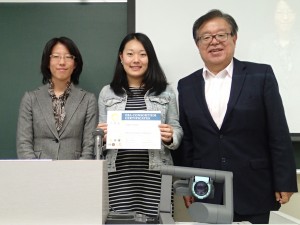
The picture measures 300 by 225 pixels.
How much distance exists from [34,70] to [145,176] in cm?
109

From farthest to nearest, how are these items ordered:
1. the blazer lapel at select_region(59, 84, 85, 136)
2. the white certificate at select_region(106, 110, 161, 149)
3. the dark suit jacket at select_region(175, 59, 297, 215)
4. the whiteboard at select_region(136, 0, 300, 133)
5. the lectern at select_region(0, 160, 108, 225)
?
the whiteboard at select_region(136, 0, 300, 133) < the blazer lapel at select_region(59, 84, 85, 136) < the dark suit jacket at select_region(175, 59, 297, 215) < the white certificate at select_region(106, 110, 161, 149) < the lectern at select_region(0, 160, 108, 225)

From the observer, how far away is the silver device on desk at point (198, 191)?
3.67 ft

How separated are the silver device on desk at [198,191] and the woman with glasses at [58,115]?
908 mm

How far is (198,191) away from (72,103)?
3.70 feet

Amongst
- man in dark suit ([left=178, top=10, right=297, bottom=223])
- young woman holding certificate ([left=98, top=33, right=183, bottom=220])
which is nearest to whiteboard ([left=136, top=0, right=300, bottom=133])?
young woman holding certificate ([left=98, top=33, right=183, bottom=220])

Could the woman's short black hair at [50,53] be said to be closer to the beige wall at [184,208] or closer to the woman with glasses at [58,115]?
the woman with glasses at [58,115]

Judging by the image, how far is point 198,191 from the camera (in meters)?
1.15

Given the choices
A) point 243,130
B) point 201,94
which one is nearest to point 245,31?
point 201,94

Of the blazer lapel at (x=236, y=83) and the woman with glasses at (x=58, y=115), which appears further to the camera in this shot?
the woman with glasses at (x=58, y=115)

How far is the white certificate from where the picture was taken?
163cm

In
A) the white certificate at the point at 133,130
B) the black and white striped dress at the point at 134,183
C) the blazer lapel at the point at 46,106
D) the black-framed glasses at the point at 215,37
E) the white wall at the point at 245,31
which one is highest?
the white wall at the point at 245,31

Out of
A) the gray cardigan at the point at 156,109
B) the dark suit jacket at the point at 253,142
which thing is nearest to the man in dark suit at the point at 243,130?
the dark suit jacket at the point at 253,142

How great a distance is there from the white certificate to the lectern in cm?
53

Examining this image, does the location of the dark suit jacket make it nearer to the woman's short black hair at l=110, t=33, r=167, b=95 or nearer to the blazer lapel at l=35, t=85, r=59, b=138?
the woman's short black hair at l=110, t=33, r=167, b=95
